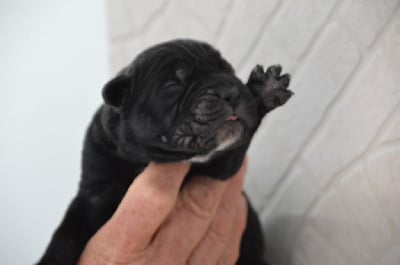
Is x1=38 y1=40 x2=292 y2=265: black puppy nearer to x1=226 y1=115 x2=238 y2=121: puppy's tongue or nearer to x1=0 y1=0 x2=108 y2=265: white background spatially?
x1=226 y1=115 x2=238 y2=121: puppy's tongue

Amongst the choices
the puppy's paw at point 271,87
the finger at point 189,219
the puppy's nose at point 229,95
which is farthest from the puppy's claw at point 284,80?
the finger at point 189,219

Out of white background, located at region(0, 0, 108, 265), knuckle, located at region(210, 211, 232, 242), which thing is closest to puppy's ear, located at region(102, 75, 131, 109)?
knuckle, located at region(210, 211, 232, 242)

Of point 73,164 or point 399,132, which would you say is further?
point 73,164

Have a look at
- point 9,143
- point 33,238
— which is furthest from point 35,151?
point 33,238

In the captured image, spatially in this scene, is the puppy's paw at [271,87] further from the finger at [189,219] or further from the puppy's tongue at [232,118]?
the finger at [189,219]

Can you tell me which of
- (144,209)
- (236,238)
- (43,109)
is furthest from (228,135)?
(43,109)

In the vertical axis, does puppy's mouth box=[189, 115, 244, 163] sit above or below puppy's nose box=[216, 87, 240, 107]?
below

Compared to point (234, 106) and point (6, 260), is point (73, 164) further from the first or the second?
point (234, 106)
